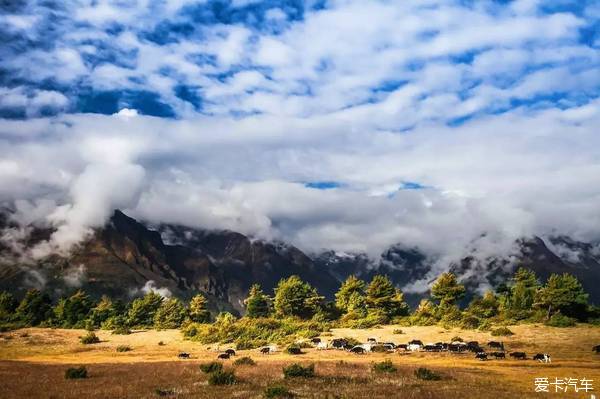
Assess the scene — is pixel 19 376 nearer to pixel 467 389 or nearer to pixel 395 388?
pixel 395 388

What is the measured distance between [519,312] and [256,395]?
68.7 m

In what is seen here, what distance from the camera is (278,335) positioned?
75.5m

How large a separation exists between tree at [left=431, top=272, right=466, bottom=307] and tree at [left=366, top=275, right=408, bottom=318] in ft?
25.4

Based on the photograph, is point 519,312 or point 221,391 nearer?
point 221,391

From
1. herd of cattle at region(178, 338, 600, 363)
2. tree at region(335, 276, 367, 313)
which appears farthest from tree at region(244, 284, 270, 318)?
herd of cattle at region(178, 338, 600, 363)

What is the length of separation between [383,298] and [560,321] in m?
34.6

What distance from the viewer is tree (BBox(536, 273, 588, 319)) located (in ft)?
254

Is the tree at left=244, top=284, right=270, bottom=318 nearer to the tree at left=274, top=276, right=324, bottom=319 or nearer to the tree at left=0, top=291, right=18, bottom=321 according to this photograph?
the tree at left=274, top=276, right=324, bottom=319

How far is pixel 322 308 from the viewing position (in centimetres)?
10562

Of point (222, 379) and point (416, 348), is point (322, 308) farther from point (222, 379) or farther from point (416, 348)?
point (222, 379)

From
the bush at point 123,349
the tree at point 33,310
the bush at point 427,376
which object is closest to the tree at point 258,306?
the bush at point 123,349

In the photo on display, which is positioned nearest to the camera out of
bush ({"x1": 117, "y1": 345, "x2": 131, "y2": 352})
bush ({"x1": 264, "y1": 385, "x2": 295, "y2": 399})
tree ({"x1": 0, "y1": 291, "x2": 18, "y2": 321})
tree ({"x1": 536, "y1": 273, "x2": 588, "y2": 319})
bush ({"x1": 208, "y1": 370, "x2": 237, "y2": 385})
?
bush ({"x1": 264, "y1": 385, "x2": 295, "y2": 399})

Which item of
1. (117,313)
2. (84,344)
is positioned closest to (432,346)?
(84,344)

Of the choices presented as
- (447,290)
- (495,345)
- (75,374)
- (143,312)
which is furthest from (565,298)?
(143,312)
